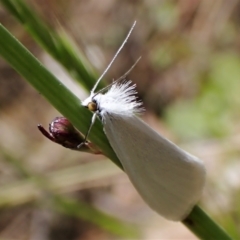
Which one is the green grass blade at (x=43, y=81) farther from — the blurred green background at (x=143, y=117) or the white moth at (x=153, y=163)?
the blurred green background at (x=143, y=117)

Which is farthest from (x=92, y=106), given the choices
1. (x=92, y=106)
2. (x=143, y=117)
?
(x=143, y=117)

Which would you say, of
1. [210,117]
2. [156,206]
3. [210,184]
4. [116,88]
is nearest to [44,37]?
[116,88]

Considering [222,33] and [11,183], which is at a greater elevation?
[11,183]

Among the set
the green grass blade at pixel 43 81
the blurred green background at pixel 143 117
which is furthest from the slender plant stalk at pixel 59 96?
the blurred green background at pixel 143 117

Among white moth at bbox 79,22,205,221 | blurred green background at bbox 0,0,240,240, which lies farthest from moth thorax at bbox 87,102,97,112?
blurred green background at bbox 0,0,240,240

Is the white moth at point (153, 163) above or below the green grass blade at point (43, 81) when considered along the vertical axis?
below

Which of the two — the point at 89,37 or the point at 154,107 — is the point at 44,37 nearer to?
the point at 154,107

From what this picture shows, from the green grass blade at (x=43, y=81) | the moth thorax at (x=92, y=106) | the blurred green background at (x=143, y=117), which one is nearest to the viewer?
the green grass blade at (x=43, y=81)
